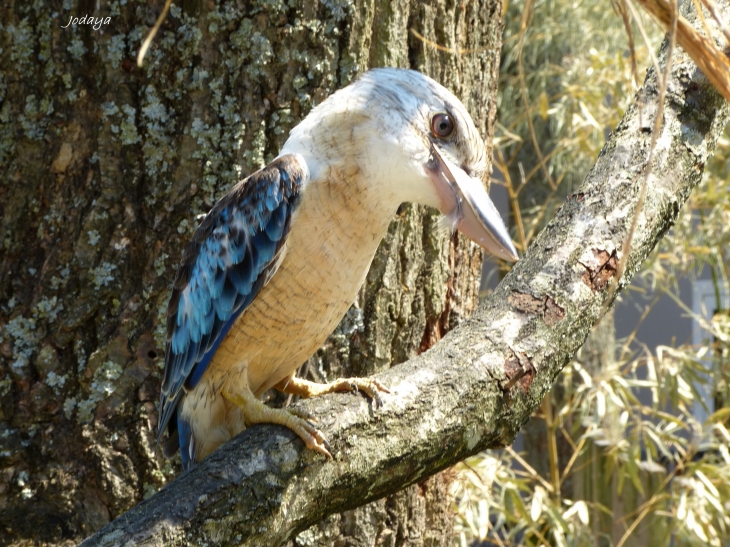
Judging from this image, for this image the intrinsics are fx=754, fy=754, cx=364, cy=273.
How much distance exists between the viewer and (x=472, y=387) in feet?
4.78

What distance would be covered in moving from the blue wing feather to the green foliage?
3.37 feet

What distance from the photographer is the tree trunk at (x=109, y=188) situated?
1.68 m

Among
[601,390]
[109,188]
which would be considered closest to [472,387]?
[109,188]

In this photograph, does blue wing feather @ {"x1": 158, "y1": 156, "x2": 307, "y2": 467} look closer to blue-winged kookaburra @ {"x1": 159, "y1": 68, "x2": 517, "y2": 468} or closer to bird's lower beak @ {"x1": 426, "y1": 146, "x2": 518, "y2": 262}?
blue-winged kookaburra @ {"x1": 159, "y1": 68, "x2": 517, "y2": 468}

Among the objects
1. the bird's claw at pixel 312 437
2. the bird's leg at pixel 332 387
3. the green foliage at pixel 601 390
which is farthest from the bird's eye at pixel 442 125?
the green foliage at pixel 601 390

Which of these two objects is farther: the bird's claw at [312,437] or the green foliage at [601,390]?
the green foliage at [601,390]

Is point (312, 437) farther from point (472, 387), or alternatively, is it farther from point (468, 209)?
point (468, 209)

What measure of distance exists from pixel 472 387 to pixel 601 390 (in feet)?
6.46

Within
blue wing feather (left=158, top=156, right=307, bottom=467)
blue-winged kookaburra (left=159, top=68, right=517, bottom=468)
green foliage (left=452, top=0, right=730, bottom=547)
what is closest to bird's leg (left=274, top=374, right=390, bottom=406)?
blue-winged kookaburra (left=159, top=68, right=517, bottom=468)

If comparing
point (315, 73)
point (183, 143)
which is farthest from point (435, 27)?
point (183, 143)

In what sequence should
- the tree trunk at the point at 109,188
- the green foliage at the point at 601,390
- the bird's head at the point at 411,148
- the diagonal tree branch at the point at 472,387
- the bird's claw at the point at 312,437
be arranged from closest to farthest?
the diagonal tree branch at the point at 472,387 < the bird's claw at the point at 312,437 < the bird's head at the point at 411,148 < the tree trunk at the point at 109,188 < the green foliage at the point at 601,390

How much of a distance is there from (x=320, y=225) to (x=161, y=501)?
1.94ft

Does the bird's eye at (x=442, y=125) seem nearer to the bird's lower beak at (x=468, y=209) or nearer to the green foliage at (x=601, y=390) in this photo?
the bird's lower beak at (x=468, y=209)

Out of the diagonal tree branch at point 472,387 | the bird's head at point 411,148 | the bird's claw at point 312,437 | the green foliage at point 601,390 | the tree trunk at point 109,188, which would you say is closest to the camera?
the diagonal tree branch at point 472,387
